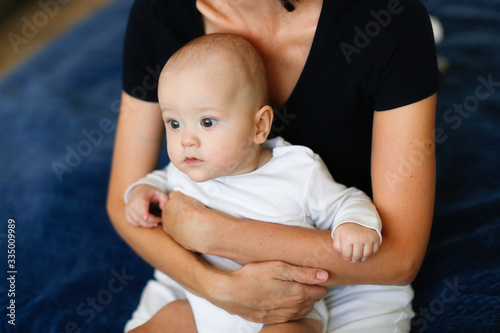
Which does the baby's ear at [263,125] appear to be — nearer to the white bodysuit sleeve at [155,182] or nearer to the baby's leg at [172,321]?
the white bodysuit sleeve at [155,182]

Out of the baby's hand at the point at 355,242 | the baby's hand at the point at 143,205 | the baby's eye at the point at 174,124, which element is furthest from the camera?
the baby's hand at the point at 143,205

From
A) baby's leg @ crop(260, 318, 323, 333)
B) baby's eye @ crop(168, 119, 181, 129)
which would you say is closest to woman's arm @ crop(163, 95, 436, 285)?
baby's leg @ crop(260, 318, 323, 333)

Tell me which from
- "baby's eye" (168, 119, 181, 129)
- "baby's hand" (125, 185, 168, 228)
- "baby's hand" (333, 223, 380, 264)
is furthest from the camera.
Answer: "baby's hand" (125, 185, 168, 228)

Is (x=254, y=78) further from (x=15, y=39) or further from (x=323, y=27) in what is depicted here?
(x=15, y=39)

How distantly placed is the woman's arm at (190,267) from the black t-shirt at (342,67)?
0.32 ft

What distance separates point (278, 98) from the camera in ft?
3.88

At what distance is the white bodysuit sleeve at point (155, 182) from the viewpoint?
126cm

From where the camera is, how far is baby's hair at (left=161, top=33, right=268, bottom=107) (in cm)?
102

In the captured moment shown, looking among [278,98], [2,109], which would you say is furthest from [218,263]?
[2,109]

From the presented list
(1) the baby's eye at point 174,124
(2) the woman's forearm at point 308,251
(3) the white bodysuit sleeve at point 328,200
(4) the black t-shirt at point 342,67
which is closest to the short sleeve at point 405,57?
(4) the black t-shirt at point 342,67

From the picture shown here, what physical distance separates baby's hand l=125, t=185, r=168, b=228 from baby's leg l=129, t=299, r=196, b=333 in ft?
0.67

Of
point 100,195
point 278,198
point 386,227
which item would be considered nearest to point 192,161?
point 278,198

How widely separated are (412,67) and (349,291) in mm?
516

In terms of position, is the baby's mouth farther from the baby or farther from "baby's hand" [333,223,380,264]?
"baby's hand" [333,223,380,264]
